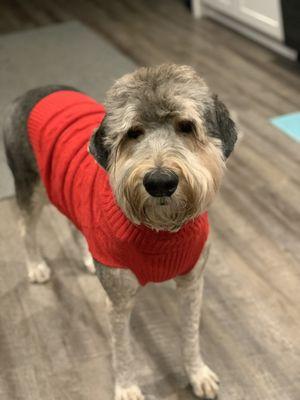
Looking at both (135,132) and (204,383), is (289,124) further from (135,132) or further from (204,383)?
(135,132)

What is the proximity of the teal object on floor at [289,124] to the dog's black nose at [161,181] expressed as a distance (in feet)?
6.61

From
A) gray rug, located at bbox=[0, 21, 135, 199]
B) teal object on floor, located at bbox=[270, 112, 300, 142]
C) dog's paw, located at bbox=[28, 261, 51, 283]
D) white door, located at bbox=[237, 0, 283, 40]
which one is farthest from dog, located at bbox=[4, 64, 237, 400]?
white door, located at bbox=[237, 0, 283, 40]

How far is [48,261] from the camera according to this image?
227cm

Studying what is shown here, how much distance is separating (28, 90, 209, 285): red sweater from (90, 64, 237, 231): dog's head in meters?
0.10

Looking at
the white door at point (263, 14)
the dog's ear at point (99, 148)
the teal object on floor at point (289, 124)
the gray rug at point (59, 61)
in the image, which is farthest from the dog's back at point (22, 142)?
the white door at point (263, 14)

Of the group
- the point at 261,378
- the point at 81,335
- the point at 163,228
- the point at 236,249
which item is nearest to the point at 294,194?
the point at 236,249

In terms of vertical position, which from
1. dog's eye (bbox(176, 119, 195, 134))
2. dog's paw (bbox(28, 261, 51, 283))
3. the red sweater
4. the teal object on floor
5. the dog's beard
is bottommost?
the teal object on floor

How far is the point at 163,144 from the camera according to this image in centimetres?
118

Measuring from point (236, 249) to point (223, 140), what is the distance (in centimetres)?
108

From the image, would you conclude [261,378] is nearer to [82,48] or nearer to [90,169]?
[90,169]

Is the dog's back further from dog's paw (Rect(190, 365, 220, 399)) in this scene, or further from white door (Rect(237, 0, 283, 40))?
white door (Rect(237, 0, 283, 40))

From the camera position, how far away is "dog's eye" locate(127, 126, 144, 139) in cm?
121

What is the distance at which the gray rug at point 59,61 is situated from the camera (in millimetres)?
3795

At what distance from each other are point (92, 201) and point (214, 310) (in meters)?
0.77
